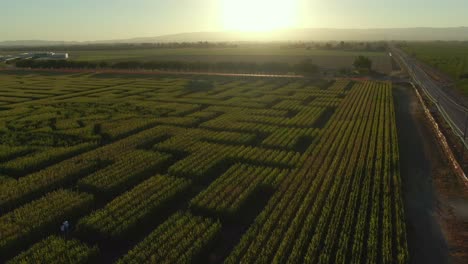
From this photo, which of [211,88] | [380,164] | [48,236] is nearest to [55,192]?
[48,236]

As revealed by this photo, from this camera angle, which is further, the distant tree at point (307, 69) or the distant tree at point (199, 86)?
the distant tree at point (307, 69)

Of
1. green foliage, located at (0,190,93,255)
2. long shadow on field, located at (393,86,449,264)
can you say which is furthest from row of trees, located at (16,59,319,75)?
green foliage, located at (0,190,93,255)

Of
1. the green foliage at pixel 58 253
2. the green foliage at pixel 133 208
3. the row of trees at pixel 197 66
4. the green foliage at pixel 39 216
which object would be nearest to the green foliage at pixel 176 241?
the green foliage at pixel 133 208

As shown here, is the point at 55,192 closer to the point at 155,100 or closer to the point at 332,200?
the point at 332,200

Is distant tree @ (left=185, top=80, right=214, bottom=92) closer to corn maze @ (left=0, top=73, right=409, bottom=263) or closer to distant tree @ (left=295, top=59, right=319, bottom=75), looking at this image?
corn maze @ (left=0, top=73, right=409, bottom=263)

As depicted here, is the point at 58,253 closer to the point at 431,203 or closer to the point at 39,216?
the point at 39,216

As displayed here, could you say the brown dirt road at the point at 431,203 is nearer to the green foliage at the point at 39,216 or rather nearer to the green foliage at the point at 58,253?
the green foliage at the point at 58,253

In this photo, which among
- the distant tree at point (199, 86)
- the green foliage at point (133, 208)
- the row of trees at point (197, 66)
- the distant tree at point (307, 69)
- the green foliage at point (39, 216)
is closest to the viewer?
the green foliage at point (39, 216)
